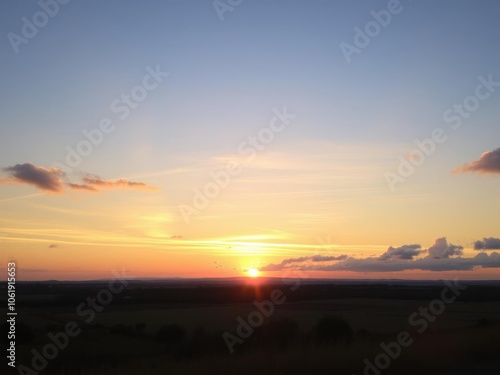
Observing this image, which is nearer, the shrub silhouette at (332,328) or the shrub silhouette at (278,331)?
the shrub silhouette at (278,331)

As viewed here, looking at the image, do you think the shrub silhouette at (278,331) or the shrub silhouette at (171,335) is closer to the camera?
the shrub silhouette at (278,331)

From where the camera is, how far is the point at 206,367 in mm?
13297

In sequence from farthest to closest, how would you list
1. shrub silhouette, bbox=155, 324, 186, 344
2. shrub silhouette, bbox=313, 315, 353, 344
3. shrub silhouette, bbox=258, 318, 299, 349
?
1. shrub silhouette, bbox=155, 324, 186, 344
2. shrub silhouette, bbox=313, 315, 353, 344
3. shrub silhouette, bbox=258, 318, 299, 349

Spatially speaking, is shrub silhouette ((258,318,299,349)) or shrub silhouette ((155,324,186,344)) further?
shrub silhouette ((155,324,186,344))

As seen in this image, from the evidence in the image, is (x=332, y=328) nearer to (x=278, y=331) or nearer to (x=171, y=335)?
(x=278, y=331)

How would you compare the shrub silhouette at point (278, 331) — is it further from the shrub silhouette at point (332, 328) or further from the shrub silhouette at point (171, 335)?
the shrub silhouette at point (171, 335)

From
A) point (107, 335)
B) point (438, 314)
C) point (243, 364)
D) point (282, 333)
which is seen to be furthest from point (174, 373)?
point (438, 314)

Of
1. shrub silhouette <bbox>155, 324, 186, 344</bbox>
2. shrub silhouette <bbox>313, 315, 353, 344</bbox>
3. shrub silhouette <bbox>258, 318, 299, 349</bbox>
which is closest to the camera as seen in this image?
→ shrub silhouette <bbox>258, 318, 299, 349</bbox>

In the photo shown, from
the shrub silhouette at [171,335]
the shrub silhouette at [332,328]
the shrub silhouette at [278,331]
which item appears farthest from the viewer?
the shrub silhouette at [171,335]

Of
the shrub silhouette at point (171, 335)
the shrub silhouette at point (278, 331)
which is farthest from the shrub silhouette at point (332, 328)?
the shrub silhouette at point (171, 335)

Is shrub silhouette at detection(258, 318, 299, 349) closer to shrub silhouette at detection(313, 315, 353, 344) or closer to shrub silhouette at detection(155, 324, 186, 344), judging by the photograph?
shrub silhouette at detection(313, 315, 353, 344)

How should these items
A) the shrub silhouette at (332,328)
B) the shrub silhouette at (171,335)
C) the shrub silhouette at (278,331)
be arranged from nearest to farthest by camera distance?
the shrub silhouette at (278,331) < the shrub silhouette at (332,328) < the shrub silhouette at (171,335)

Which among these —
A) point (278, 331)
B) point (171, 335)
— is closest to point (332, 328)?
point (278, 331)

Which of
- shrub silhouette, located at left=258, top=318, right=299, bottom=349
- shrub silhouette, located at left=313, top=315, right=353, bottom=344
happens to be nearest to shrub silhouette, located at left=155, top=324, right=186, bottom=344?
shrub silhouette, located at left=258, top=318, right=299, bottom=349
